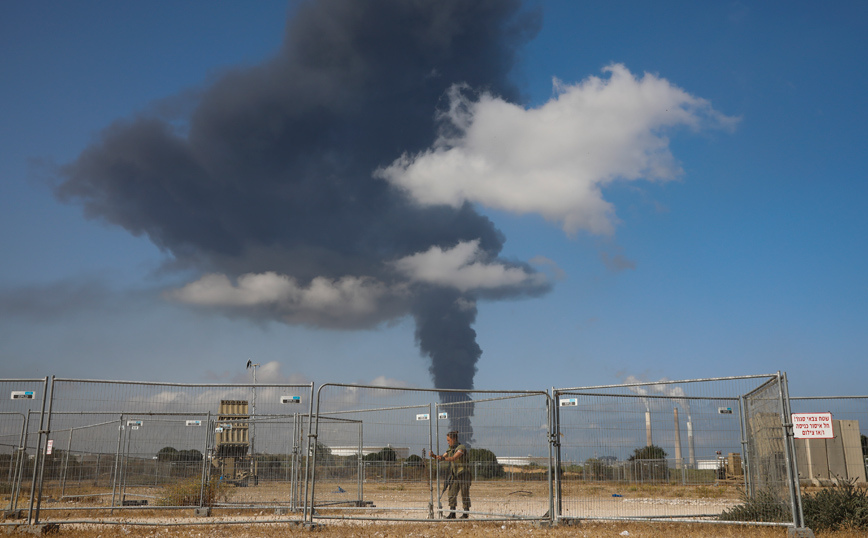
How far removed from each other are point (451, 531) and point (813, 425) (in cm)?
741

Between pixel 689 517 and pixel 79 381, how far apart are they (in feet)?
38.2

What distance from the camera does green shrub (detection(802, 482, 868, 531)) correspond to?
10953 millimetres

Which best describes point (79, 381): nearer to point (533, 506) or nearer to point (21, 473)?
point (21, 473)

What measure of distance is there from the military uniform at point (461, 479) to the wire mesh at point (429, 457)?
65 mm

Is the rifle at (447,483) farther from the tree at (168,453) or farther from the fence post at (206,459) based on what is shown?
the tree at (168,453)

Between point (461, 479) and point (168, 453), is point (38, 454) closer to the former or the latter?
point (168, 453)

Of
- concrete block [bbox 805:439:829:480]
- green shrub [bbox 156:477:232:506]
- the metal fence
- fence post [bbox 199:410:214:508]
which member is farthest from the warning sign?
green shrub [bbox 156:477:232:506]

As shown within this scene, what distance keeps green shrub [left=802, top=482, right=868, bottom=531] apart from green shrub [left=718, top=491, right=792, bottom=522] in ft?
2.61

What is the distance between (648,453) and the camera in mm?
12008

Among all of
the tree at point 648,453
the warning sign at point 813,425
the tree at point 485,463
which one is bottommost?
the tree at point 485,463

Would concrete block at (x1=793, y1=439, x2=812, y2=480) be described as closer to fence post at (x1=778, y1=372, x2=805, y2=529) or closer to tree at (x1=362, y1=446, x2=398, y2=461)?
fence post at (x1=778, y1=372, x2=805, y2=529)

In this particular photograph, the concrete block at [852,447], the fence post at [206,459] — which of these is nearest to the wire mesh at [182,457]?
the fence post at [206,459]

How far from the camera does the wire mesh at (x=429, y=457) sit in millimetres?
12281

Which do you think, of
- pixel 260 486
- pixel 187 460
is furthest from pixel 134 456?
pixel 260 486
